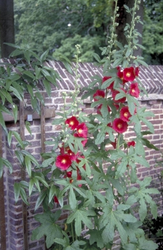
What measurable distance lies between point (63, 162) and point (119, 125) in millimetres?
445

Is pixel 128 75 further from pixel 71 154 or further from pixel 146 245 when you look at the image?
pixel 146 245

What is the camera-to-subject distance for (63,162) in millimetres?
1787

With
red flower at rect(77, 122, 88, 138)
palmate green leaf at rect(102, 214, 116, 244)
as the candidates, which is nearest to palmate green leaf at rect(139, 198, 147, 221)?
palmate green leaf at rect(102, 214, 116, 244)

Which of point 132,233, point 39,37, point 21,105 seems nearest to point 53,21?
point 39,37

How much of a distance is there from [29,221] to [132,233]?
39.7 inches

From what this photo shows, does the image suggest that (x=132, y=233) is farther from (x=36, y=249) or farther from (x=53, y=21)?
(x=53, y=21)

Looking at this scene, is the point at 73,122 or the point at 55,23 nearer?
the point at 73,122

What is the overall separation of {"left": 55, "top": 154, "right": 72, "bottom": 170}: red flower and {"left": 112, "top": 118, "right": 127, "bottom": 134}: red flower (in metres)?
0.37

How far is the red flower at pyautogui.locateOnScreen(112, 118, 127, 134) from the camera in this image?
6.26 ft

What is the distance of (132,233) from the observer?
78.4 inches

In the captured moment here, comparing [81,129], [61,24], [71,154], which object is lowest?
[71,154]

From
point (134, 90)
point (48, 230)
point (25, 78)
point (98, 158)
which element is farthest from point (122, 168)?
point (25, 78)

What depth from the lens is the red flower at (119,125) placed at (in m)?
1.91

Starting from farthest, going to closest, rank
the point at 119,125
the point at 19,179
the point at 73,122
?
the point at 19,179
the point at 119,125
the point at 73,122
